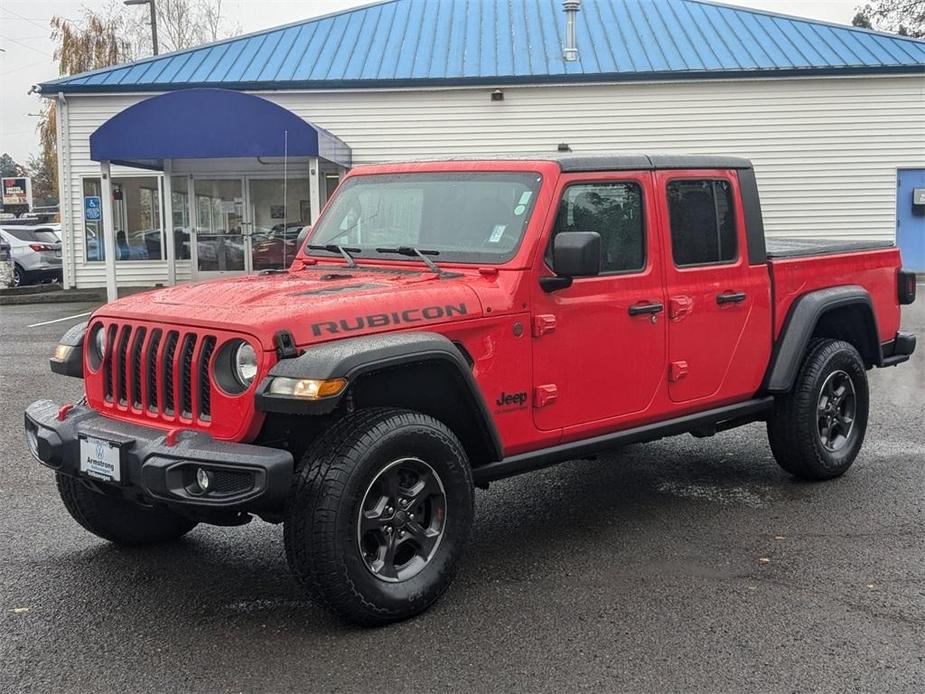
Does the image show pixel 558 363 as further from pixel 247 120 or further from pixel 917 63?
pixel 917 63

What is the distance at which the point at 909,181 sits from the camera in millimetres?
20375

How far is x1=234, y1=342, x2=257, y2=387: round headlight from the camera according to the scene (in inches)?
152

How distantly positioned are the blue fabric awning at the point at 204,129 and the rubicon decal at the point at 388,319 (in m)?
12.2

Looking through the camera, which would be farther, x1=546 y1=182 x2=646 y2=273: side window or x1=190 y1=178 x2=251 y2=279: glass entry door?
x1=190 y1=178 x2=251 y2=279: glass entry door

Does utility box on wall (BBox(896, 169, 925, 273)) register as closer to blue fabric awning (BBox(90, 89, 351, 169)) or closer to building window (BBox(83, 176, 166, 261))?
blue fabric awning (BBox(90, 89, 351, 169))

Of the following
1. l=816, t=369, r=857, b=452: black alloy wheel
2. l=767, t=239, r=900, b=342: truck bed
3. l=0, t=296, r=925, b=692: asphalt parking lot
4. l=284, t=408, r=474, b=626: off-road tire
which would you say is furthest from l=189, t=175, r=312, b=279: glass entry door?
l=284, t=408, r=474, b=626: off-road tire

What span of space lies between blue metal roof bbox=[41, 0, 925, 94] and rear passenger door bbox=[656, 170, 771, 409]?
14893 mm

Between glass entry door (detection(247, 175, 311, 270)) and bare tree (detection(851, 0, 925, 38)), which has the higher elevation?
bare tree (detection(851, 0, 925, 38))

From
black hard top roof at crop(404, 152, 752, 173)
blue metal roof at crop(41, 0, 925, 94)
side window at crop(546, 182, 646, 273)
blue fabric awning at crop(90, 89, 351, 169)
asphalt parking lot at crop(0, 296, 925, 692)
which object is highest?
blue metal roof at crop(41, 0, 925, 94)

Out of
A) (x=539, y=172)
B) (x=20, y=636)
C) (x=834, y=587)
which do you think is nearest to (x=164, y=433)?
(x=20, y=636)

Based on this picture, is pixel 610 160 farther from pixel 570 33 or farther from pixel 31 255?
pixel 31 255

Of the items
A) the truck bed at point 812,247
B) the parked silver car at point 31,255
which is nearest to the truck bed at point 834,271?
the truck bed at point 812,247

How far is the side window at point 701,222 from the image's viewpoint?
532 cm

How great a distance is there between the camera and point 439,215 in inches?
197
